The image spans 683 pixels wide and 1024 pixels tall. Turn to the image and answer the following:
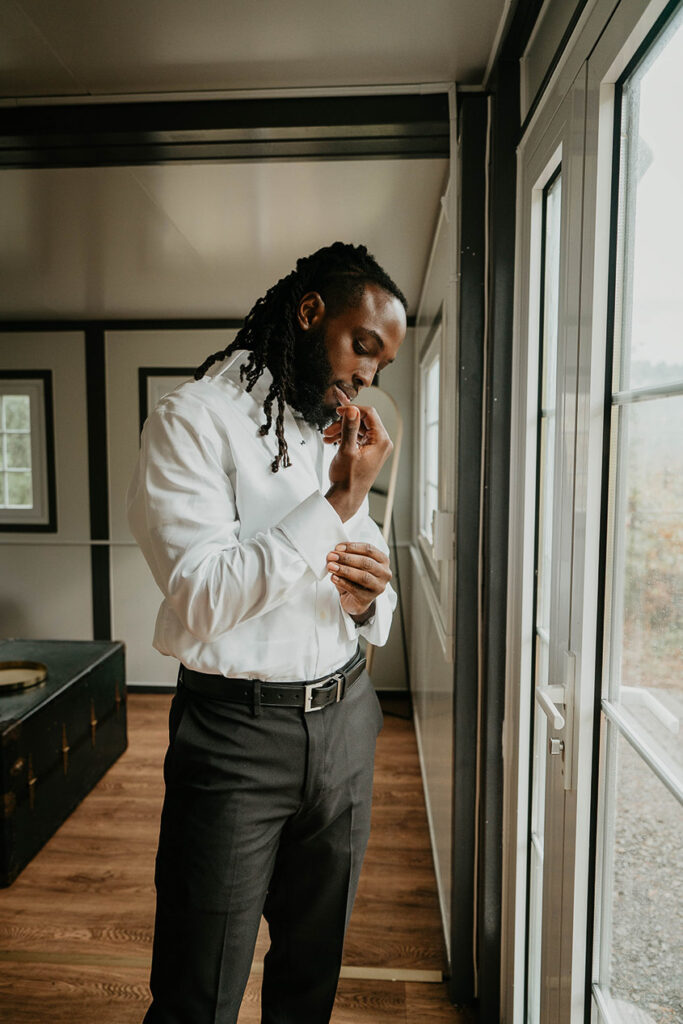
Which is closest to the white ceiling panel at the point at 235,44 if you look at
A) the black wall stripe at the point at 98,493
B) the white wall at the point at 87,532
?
the white wall at the point at 87,532

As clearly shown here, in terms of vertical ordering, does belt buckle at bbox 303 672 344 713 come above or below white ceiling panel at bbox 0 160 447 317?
below

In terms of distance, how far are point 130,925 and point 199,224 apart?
2406 millimetres

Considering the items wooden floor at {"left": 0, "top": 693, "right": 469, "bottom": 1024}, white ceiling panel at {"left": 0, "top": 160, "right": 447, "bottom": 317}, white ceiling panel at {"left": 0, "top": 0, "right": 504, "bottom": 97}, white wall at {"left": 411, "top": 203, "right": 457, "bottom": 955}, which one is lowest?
wooden floor at {"left": 0, "top": 693, "right": 469, "bottom": 1024}

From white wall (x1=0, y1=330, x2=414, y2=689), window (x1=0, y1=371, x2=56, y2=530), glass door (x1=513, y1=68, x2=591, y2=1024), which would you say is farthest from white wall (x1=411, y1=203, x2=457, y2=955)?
window (x1=0, y1=371, x2=56, y2=530)

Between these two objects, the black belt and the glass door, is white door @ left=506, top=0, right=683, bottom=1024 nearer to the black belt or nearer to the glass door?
the glass door

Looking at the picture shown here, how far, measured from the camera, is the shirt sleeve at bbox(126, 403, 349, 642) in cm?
112

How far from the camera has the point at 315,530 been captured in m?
1.17

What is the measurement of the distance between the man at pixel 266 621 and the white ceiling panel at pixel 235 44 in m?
0.41

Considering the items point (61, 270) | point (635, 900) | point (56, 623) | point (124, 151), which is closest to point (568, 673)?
point (635, 900)

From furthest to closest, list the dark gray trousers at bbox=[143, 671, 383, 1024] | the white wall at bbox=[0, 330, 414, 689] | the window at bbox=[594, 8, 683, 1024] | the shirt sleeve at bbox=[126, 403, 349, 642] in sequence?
the white wall at bbox=[0, 330, 414, 689] → the dark gray trousers at bbox=[143, 671, 383, 1024] → the shirt sleeve at bbox=[126, 403, 349, 642] → the window at bbox=[594, 8, 683, 1024]

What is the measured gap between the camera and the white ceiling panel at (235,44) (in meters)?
1.33

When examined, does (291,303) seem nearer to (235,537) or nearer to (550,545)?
(235,537)

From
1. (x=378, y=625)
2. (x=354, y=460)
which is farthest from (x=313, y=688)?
(x=354, y=460)

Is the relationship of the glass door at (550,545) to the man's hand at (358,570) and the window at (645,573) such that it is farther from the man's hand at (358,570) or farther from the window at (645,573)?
the man's hand at (358,570)
